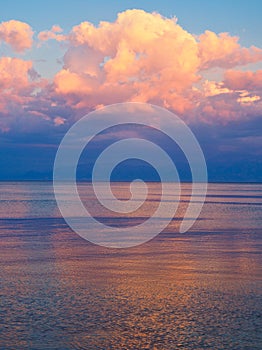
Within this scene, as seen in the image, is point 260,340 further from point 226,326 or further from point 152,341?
point 152,341

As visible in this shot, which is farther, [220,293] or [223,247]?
[223,247]

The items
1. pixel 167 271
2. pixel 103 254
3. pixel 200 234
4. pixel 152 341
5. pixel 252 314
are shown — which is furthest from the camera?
pixel 200 234

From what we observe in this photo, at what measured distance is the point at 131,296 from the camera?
20.5 meters

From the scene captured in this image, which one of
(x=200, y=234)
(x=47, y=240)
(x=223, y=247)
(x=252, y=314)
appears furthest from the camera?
(x=200, y=234)

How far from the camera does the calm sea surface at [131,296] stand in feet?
51.3

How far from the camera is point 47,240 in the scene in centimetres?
3762

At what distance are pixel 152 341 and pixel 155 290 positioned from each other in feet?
20.0

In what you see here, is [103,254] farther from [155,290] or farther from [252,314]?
[252,314]

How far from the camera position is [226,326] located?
55.2ft

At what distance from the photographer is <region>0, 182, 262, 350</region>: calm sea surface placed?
1564 centimetres

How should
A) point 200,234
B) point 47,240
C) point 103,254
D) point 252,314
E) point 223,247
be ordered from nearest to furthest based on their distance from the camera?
point 252,314
point 103,254
point 223,247
point 47,240
point 200,234

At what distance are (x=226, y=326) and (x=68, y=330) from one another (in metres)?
4.94

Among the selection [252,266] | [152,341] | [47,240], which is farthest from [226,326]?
[47,240]

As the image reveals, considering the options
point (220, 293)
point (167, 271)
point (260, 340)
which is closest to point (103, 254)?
point (167, 271)
